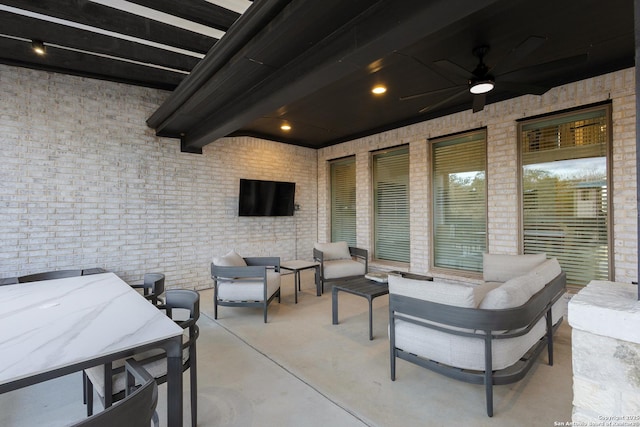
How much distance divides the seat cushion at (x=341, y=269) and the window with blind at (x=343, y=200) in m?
1.52

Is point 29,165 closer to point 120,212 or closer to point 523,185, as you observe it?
point 120,212

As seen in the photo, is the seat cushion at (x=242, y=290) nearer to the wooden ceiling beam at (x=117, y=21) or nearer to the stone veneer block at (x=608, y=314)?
the wooden ceiling beam at (x=117, y=21)

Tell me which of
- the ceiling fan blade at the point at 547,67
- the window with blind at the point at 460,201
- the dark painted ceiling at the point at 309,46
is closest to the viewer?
the dark painted ceiling at the point at 309,46

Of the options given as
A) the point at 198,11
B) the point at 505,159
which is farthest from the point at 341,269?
the point at 198,11

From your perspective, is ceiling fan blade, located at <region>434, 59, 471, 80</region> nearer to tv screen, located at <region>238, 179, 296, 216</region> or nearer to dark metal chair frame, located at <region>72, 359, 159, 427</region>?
dark metal chair frame, located at <region>72, 359, 159, 427</region>

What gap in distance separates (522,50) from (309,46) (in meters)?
1.84

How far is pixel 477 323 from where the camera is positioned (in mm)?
2033

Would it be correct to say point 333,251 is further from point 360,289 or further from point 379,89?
point 379,89

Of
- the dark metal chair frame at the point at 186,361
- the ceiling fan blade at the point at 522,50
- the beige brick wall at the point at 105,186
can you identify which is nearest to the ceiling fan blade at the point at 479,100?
the ceiling fan blade at the point at 522,50

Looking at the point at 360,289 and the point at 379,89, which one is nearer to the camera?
the point at 360,289

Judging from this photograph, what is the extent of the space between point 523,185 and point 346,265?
295 cm

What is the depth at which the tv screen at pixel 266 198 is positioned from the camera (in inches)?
243

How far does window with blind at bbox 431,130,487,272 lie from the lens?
4918 mm

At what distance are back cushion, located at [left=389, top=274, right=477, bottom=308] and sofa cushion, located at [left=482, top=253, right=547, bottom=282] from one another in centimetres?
188
